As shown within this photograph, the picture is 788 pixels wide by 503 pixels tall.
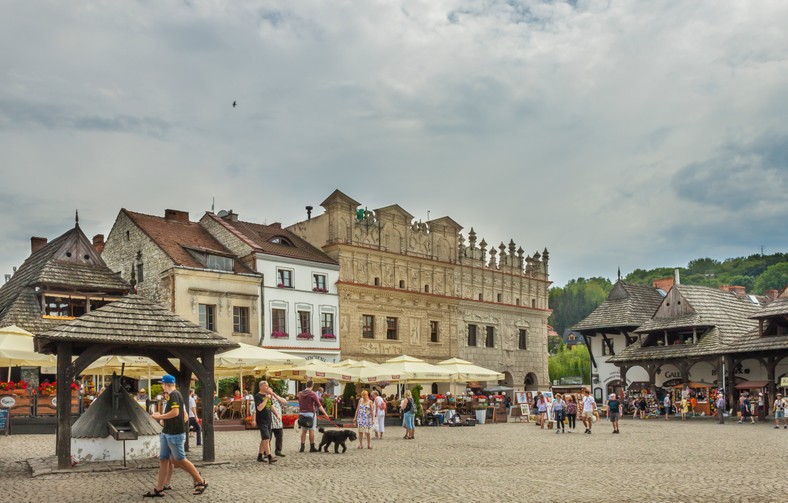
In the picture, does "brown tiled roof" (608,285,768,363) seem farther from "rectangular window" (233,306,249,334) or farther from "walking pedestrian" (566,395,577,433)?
"rectangular window" (233,306,249,334)

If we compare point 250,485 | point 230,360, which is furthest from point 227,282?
point 250,485

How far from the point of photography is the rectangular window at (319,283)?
48.7 m

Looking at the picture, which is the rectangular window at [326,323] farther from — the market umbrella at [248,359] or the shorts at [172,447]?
the shorts at [172,447]

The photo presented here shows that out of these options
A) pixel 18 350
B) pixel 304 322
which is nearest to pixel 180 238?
pixel 304 322

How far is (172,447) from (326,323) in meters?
35.4

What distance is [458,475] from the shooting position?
16.0 m

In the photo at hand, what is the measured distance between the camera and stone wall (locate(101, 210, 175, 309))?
43.7 meters

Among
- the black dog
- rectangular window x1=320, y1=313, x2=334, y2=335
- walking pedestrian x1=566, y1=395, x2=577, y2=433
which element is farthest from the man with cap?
rectangular window x1=320, y1=313, x2=334, y2=335

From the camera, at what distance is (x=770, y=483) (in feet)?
48.1

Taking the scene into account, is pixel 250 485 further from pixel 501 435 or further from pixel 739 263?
pixel 739 263

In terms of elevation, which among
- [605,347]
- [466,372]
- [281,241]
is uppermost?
[281,241]

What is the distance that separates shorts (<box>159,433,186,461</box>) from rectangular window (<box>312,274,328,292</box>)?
115 feet

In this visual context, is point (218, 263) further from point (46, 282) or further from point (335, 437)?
point (335, 437)

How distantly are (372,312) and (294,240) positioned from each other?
6.25 metres
